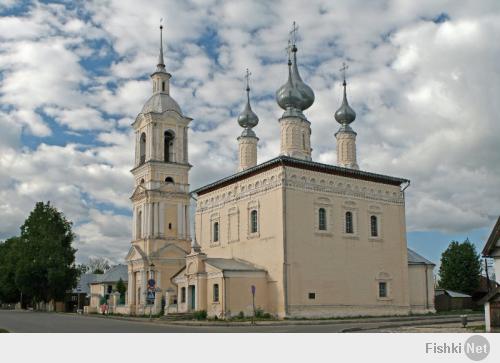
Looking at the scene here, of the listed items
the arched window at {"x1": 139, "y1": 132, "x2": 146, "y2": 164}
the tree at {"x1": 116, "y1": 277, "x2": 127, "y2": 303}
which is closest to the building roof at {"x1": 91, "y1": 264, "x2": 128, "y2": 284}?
the tree at {"x1": 116, "y1": 277, "x2": 127, "y2": 303}

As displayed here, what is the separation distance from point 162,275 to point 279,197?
1347 centimetres

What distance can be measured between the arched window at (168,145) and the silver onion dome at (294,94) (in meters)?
10.7

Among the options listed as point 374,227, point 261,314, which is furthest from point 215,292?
point 374,227

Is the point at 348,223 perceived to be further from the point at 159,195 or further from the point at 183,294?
the point at 159,195

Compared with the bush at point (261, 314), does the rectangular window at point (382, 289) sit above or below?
above

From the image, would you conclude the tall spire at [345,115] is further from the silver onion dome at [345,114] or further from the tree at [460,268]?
the tree at [460,268]

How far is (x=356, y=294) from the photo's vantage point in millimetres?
37625

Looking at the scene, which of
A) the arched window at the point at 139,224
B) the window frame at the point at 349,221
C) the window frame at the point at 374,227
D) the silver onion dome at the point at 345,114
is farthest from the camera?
the arched window at the point at 139,224

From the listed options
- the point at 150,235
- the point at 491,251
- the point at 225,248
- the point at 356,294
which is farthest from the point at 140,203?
the point at 491,251

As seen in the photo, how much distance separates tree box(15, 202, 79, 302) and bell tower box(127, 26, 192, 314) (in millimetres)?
9864

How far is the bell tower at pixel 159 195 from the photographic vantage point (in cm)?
4516

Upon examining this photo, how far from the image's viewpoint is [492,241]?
2234 centimetres

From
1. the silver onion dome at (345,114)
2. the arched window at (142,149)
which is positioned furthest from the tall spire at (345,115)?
the arched window at (142,149)

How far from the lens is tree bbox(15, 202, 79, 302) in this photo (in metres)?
53.1
